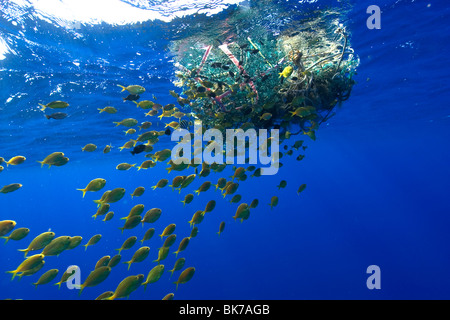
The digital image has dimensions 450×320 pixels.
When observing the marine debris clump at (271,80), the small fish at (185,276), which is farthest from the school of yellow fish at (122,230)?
the marine debris clump at (271,80)

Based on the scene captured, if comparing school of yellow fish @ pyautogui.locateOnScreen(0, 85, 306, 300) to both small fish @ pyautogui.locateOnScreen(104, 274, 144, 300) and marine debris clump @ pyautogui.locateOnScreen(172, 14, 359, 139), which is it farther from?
marine debris clump @ pyautogui.locateOnScreen(172, 14, 359, 139)

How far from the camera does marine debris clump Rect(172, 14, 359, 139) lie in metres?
6.94

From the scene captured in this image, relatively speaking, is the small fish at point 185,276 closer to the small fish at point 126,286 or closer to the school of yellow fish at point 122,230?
the school of yellow fish at point 122,230

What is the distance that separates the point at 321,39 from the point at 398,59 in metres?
7.27

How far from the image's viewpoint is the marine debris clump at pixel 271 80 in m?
6.94

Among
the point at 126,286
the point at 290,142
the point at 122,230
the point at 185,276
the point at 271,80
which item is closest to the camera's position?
the point at 126,286

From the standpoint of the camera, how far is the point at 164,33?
29.1 feet

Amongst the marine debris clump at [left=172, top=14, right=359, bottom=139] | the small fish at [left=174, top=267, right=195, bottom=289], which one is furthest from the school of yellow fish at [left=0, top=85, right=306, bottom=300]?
the marine debris clump at [left=172, top=14, right=359, bottom=139]

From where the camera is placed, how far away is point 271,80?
778 centimetres

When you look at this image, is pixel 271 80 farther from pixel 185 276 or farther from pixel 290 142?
pixel 290 142

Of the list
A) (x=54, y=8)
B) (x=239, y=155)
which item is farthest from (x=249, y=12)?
(x=54, y=8)

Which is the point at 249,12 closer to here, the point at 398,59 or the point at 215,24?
the point at 215,24

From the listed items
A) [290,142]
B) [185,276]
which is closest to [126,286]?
[185,276]
